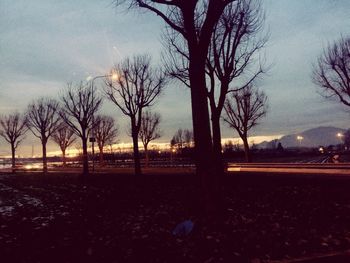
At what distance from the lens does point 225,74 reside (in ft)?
61.7

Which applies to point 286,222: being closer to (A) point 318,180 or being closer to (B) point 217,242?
(B) point 217,242

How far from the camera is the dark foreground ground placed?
6402mm

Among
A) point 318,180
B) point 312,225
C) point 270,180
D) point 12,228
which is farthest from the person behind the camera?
point 270,180

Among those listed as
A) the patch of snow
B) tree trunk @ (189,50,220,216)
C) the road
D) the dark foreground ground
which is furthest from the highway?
the patch of snow

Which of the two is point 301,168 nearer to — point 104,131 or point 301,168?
point 301,168

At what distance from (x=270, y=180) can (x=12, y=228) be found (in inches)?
513

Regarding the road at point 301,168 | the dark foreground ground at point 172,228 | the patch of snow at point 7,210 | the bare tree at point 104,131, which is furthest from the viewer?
the bare tree at point 104,131

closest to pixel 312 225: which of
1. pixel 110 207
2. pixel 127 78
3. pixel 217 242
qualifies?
pixel 217 242

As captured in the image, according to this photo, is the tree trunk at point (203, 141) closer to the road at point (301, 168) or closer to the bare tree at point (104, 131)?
the road at point (301, 168)

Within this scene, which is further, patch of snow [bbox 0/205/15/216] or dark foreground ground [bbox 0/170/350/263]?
patch of snow [bbox 0/205/15/216]

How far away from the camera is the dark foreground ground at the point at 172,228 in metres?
6.40

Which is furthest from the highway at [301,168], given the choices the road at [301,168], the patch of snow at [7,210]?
the patch of snow at [7,210]

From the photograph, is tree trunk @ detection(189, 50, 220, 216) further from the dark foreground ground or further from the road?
the road

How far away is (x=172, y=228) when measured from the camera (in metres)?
8.34
